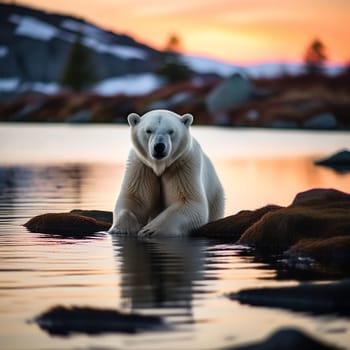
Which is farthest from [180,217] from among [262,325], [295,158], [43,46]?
[43,46]

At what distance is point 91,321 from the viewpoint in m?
7.55

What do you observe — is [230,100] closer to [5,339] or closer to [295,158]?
[295,158]

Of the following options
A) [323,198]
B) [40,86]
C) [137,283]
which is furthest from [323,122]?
[40,86]

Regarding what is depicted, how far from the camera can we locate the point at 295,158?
1439 inches

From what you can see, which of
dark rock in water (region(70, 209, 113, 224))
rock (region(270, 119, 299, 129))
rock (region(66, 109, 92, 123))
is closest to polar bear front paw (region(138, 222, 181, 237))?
dark rock in water (region(70, 209, 113, 224))

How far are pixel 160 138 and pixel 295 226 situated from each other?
6.05 ft

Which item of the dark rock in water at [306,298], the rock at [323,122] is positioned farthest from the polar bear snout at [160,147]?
the rock at [323,122]

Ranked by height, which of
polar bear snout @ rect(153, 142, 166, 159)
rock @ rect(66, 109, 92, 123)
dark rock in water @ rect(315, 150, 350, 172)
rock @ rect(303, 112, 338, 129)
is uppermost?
rock @ rect(66, 109, 92, 123)

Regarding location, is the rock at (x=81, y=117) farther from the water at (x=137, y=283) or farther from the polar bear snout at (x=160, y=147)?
the polar bear snout at (x=160, y=147)

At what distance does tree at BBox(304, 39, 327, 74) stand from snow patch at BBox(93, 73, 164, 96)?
3352 cm

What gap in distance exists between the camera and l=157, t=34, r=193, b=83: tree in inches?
4931

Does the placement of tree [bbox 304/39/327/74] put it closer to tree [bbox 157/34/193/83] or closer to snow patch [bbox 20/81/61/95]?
tree [bbox 157/34/193/83]

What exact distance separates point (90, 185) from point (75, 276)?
1356cm

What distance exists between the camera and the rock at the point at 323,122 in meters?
77.2
